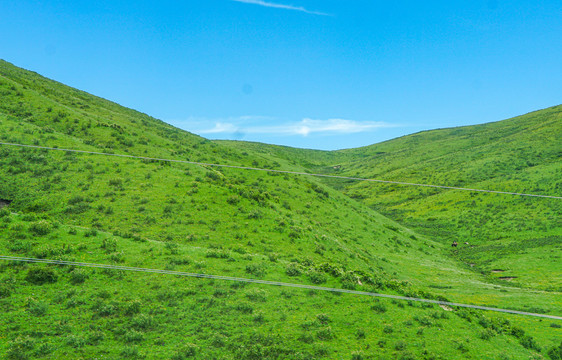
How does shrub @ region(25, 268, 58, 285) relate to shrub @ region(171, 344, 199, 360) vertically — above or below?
above

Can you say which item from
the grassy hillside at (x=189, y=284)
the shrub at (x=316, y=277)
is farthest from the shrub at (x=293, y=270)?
the shrub at (x=316, y=277)

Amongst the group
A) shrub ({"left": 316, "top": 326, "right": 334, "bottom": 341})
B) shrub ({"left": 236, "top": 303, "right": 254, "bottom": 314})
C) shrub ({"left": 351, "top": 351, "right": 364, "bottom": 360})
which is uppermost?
shrub ({"left": 236, "top": 303, "right": 254, "bottom": 314})

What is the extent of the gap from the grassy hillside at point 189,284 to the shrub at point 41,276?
0.26 feet

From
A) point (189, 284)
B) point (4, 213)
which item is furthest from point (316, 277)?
point (4, 213)

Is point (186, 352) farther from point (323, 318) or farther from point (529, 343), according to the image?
point (529, 343)

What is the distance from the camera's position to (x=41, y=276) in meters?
21.1

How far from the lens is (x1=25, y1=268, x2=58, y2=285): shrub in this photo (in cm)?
2092

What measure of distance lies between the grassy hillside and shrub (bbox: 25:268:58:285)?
0.08m

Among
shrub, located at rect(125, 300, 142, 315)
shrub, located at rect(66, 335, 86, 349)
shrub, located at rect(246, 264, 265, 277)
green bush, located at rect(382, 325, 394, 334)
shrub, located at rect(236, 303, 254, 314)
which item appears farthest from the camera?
shrub, located at rect(246, 264, 265, 277)

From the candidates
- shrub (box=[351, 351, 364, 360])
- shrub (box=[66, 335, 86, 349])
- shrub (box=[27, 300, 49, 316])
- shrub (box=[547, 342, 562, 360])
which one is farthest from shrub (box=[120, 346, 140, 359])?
shrub (box=[547, 342, 562, 360])

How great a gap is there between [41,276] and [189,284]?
9.75 metres

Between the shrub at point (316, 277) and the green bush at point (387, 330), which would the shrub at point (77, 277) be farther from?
the green bush at point (387, 330)

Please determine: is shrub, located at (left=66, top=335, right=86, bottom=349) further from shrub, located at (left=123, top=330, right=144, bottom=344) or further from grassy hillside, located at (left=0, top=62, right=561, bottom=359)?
shrub, located at (left=123, top=330, right=144, bottom=344)

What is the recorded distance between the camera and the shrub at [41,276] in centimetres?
2092
